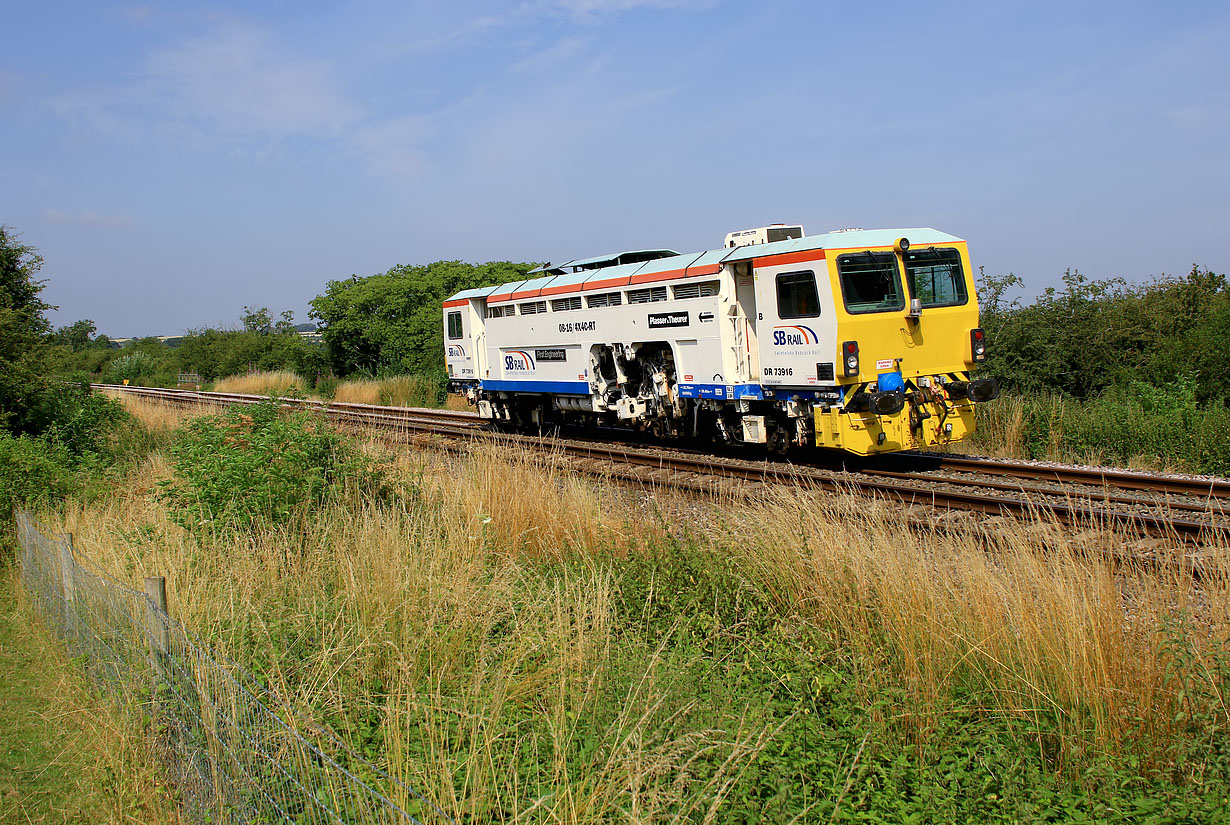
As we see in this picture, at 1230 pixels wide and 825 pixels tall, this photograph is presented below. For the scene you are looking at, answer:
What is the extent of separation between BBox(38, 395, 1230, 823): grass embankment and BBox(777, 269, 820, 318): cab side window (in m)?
4.76

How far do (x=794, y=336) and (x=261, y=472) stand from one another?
7.04 m

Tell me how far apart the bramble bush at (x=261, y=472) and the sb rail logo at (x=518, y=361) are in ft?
25.5

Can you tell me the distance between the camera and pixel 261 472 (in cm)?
804

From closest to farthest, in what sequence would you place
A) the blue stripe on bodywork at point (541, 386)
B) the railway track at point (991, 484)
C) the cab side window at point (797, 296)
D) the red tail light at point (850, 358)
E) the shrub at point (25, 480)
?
the railway track at point (991, 484)
the shrub at point (25, 480)
the red tail light at point (850, 358)
the cab side window at point (797, 296)
the blue stripe on bodywork at point (541, 386)

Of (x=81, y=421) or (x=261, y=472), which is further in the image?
(x=81, y=421)

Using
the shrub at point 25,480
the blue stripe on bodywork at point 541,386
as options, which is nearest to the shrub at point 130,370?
the blue stripe on bodywork at point 541,386

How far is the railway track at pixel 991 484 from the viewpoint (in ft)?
25.4

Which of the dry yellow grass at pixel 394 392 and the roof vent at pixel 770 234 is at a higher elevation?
the roof vent at pixel 770 234

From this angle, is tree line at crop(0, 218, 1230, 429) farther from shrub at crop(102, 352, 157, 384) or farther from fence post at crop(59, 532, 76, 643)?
shrub at crop(102, 352, 157, 384)

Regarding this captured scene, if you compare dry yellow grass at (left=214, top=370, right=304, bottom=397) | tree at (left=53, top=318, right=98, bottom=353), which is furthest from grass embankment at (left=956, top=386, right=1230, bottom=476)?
tree at (left=53, top=318, right=98, bottom=353)

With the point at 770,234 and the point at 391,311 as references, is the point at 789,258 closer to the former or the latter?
the point at 770,234

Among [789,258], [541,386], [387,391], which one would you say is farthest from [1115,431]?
[387,391]

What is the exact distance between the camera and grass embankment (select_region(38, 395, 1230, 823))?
363cm

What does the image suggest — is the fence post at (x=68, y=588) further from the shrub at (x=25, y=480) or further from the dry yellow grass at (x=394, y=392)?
the dry yellow grass at (x=394, y=392)
